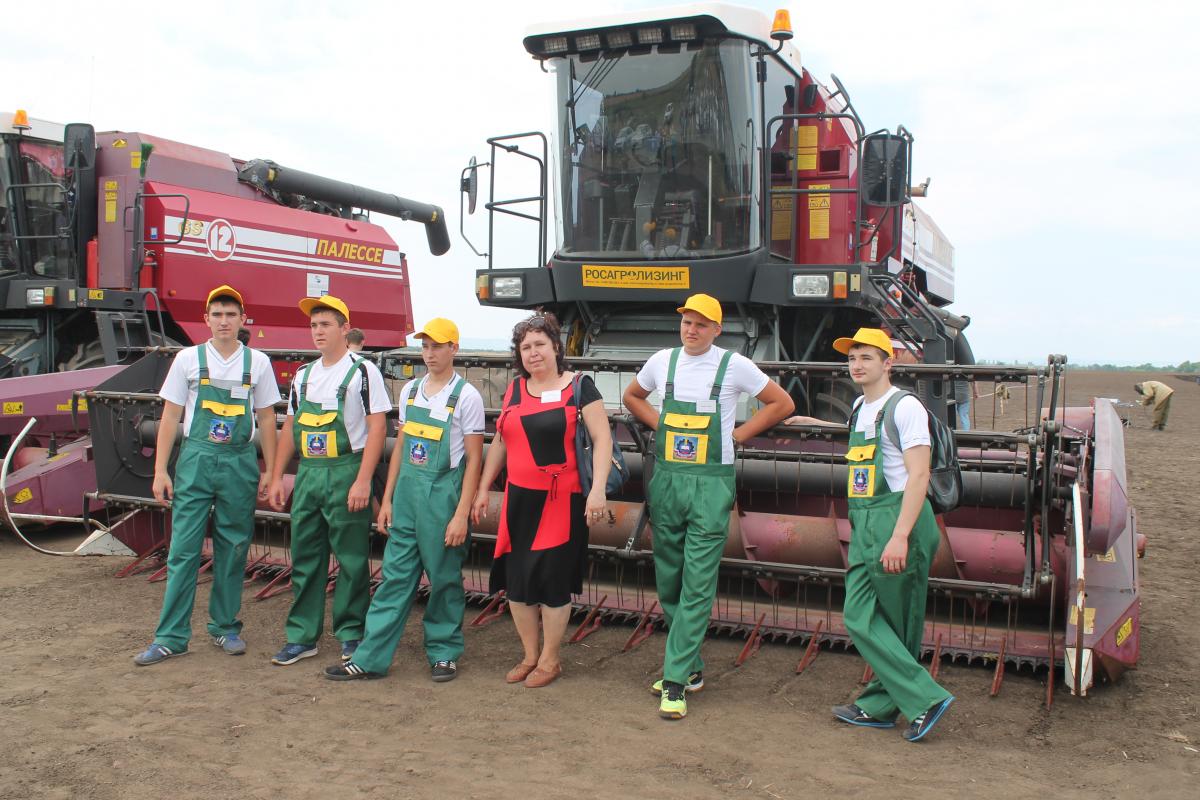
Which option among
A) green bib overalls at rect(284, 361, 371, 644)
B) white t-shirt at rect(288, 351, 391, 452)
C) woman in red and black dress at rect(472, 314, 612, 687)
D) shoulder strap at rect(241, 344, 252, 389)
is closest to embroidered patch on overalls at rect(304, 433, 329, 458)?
green bib overalls at rect(284, 361, 371, 644)

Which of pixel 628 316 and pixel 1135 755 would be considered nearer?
pixel 1135 755

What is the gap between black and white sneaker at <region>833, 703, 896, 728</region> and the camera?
3.79 meters

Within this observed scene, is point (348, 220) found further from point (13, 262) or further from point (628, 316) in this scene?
point (628, 316)

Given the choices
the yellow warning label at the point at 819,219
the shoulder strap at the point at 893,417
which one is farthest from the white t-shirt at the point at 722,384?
the yellow warning label at the point at 819,219

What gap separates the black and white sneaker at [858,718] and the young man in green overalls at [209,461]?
2.65 metres

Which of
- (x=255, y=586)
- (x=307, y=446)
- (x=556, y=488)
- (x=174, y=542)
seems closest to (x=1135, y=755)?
(x=556, y=488)

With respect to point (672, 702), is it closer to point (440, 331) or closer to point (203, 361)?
point (440, 331)

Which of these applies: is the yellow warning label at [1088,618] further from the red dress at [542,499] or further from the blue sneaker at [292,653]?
the blue sneaker at [292,653]

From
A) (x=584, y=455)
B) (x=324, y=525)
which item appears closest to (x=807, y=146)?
(x=584, y=455)

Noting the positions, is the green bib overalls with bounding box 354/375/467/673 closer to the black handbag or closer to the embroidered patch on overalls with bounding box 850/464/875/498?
the black handbag

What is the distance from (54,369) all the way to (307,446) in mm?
5702

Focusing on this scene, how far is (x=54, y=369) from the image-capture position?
29.2 feet

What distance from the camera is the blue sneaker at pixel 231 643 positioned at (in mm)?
4625

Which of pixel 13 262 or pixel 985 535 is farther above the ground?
pixel 13 262
